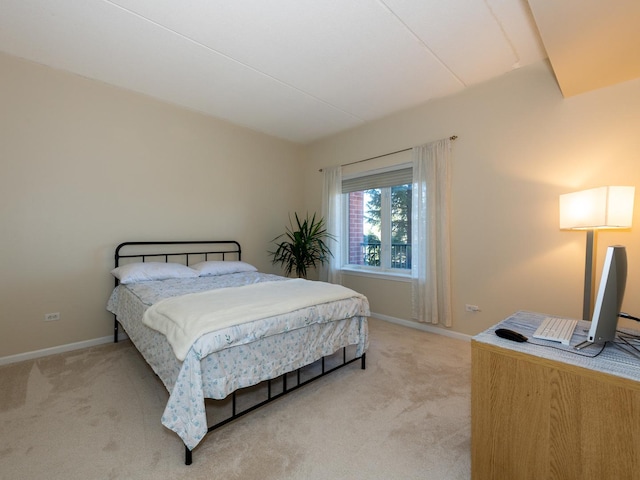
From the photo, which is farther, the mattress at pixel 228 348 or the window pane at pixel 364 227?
the window pane at pixel 364 227

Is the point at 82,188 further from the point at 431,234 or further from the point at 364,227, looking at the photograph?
the point at 431,234

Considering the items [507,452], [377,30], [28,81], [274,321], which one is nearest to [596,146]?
[377,30]

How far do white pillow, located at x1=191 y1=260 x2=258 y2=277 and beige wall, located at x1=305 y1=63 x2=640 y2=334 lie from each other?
100 inches

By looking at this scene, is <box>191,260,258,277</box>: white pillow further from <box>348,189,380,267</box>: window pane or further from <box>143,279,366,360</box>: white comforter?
<box>348,189,380,267</box>: window pane

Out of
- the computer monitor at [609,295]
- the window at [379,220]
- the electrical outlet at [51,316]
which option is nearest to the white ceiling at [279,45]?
the window at [379,220]

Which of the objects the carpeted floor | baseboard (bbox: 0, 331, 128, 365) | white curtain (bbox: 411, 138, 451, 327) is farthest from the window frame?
baseboard (bbox: 0, 331, 128, 365)

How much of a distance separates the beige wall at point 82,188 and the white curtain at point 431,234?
8.37ft

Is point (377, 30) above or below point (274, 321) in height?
above

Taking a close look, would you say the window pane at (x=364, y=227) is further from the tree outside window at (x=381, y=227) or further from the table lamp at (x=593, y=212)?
the table lamp at (x=593, y=212)

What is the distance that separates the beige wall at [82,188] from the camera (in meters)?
2.65

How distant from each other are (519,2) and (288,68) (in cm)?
180

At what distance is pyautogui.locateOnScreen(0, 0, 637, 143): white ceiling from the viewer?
6.64ft

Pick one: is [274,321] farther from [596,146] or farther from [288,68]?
[596,146]

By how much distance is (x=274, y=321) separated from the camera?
5.95 feet
